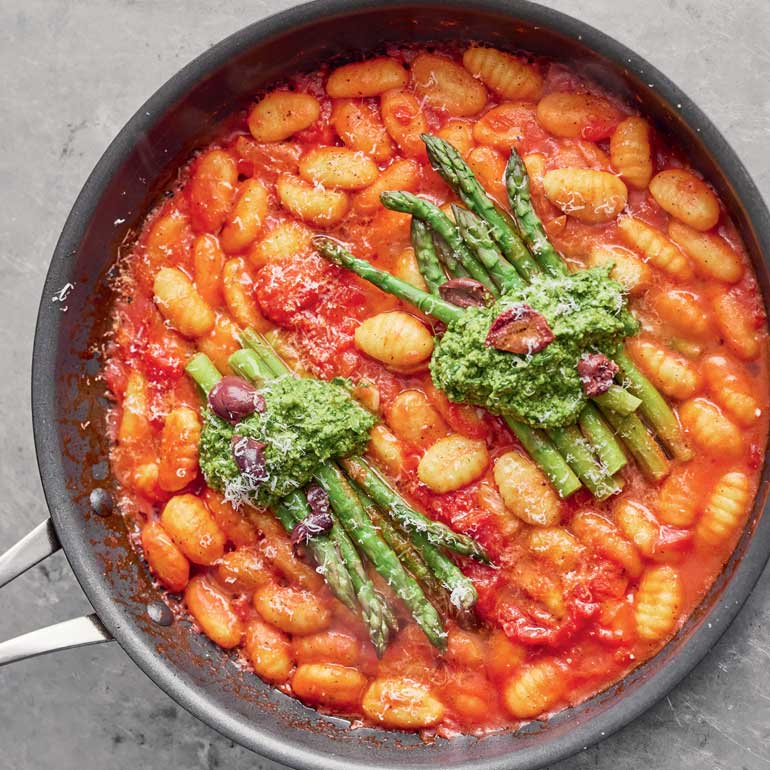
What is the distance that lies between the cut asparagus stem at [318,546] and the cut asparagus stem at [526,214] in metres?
1.24

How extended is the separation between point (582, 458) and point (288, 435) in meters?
1.04

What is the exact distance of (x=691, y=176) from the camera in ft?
10.7

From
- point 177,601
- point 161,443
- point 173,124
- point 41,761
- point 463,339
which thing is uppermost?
point 173,124

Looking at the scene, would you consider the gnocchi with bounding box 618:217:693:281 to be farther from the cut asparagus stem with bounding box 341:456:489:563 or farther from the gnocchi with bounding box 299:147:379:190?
the cut asparagus stem with bounding box 341:456:489:563

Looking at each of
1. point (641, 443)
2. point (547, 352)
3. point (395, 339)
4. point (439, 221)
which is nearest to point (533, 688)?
point (641, 443)

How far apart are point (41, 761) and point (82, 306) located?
1.84 meters

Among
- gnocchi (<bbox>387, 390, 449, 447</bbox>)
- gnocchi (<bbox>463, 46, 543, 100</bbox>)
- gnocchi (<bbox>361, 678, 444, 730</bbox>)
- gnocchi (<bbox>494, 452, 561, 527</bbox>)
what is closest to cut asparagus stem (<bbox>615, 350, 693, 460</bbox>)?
gnocchi (<bbox>494, 452, 561, 527</bbox>)

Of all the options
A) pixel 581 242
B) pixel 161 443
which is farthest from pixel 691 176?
pixel 161 443

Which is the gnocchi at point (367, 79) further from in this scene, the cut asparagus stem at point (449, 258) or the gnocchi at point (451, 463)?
the gnocchi at point (451, 463)

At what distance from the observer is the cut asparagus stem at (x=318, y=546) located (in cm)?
337

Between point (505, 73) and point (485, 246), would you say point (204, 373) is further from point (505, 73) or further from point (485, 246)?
point (505, 73)

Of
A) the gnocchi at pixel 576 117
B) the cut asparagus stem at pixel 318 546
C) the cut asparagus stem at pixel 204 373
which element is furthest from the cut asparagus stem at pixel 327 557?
the gnocchi at pixel 576 117

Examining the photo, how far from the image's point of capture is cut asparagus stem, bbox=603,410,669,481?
3.26 m

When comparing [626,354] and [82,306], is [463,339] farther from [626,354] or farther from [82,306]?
[82,306]
